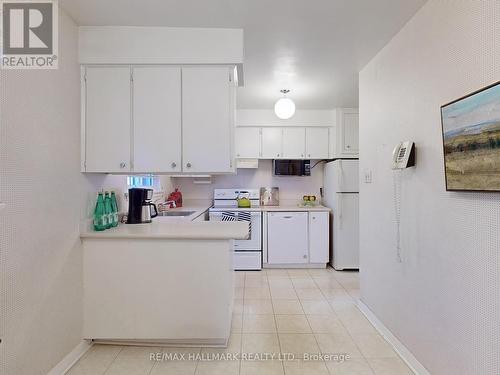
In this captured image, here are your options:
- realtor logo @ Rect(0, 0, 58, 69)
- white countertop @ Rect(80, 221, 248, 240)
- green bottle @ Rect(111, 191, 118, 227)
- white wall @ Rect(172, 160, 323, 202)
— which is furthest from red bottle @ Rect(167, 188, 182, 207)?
realtor logo @ Rect(0, 0, 58, 69)

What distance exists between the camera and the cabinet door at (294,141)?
15.0 ft

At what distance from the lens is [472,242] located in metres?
1.48

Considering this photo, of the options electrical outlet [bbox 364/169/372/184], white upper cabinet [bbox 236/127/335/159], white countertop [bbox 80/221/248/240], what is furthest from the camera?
white upper cabinet [bbox 236/127/335/159]

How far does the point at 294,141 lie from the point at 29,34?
3.45 m

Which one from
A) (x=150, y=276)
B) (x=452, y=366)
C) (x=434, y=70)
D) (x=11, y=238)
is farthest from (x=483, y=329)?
(x=11, y=238)

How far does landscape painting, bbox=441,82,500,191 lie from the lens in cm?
127

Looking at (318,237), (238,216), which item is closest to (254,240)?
(238,216)

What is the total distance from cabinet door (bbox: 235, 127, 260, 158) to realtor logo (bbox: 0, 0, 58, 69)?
287 centimetres

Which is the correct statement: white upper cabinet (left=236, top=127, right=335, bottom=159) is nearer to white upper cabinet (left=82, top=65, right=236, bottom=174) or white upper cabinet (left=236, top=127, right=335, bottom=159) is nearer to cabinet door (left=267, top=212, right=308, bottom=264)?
cabinet door (left=267, top=212, right=308, bottom=264)

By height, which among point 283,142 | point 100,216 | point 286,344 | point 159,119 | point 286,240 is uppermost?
point 283,142

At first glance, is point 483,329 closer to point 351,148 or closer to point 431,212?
point 431,212

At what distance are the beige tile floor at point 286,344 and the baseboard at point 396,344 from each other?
4 cm

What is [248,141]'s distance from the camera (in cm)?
457

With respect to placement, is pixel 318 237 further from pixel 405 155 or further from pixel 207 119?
pixel 207 119
